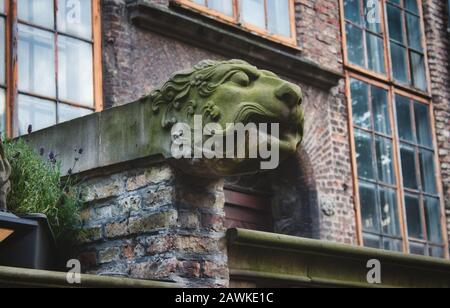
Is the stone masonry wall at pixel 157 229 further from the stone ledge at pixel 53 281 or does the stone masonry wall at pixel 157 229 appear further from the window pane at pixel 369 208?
the window pane at pixel 369 208

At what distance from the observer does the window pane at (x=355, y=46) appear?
10.1 m

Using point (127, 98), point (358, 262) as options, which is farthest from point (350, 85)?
point (358, 262)

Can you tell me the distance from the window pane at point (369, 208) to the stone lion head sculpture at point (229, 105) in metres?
5.27

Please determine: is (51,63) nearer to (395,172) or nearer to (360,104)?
(360,104)

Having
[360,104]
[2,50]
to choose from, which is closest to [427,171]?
[360,104]

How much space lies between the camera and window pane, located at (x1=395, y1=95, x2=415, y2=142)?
10469 millimetres

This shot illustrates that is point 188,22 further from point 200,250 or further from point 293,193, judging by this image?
point 200,250

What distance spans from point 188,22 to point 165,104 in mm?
3723

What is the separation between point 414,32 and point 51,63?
5.46 metres

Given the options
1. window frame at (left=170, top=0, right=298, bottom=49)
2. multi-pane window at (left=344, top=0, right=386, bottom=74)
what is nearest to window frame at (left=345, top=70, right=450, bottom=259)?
multi-pane window at (left=344, top=0, right=386, bottom=74)

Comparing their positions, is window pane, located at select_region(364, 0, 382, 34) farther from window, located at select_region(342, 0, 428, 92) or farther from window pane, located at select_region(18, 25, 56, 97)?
window pane, located at select_region(18, 25, 56, 97)

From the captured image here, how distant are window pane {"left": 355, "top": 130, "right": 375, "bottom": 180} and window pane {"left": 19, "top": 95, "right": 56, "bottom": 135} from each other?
3.91 m

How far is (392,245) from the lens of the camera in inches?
385
